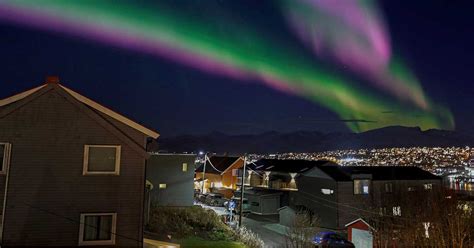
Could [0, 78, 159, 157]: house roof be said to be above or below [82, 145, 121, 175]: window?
above

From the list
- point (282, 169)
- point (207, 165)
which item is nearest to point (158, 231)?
point (282, 169)

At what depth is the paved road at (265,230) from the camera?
2956 centimetres

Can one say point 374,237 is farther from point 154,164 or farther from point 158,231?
point 154,164

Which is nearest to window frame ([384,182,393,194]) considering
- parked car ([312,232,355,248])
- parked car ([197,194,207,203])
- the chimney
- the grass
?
parked car ([312,232,355,248])

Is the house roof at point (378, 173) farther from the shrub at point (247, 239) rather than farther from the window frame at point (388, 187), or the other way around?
the shrub at point (247, 239)

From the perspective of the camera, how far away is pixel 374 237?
25922 millimetres

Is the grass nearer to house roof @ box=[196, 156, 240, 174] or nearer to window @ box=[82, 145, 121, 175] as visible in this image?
window @ box=[82, 145, 121, 175]

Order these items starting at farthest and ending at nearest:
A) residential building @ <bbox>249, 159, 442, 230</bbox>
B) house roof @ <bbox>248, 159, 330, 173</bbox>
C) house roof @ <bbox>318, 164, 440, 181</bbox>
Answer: house roof @ <bbox>248, 159, 330, 173</bbox> → house roof @ <bbox>318, 164, 440, 181</bbox> → residential building @ <bbox>249, 159, 442, 230</bbox>

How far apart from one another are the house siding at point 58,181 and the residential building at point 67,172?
0.11ft

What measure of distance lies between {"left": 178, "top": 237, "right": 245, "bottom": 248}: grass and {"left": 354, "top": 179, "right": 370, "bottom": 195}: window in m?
21.1

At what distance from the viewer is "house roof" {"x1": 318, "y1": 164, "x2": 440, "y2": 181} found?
40719 mm

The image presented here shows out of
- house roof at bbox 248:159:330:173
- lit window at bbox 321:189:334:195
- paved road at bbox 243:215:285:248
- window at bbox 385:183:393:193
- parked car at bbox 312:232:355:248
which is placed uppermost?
house roof at bbox 248:159:330:173

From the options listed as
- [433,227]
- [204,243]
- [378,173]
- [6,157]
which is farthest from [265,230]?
[6,157]

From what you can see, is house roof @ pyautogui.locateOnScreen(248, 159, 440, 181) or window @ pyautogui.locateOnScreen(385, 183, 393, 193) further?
window @ pyautogui.locateOnScreen(385, 183, 393, 193)
